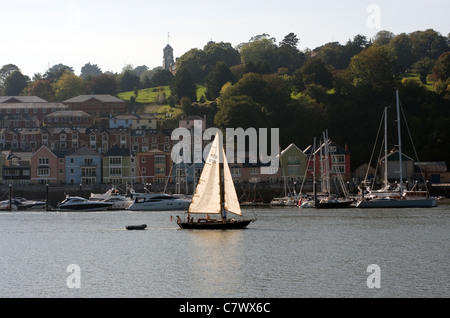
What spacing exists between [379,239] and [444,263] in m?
14.4

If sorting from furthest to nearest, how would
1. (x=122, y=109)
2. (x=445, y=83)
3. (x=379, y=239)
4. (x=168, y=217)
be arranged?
(x=122, y=109)
(x=445, y=83)
(x=168, y=217)
(x=379, y=239)

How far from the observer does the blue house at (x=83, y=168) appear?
476 feet

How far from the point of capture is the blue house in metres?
145

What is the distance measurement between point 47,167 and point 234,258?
91117mm

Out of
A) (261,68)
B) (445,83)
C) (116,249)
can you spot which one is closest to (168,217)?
(116,249)

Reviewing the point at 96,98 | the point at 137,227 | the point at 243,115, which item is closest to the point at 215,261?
the point at 137,227

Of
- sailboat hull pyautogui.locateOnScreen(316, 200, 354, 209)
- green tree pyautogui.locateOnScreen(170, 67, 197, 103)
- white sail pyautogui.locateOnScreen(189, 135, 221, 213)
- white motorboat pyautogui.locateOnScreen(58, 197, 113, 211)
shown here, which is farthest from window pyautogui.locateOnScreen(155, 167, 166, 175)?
white sail pyautogui.locateOnScreen(189, 135, 221, 213)

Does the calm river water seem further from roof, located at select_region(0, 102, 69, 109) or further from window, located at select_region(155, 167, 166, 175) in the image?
roof, located at select_region(0, 102, 69, 109)

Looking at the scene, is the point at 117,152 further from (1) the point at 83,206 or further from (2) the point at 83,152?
(1) the point at 83,206

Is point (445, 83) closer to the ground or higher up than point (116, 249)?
higher up

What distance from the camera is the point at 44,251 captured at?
214 feet

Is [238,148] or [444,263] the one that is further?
[238,148]

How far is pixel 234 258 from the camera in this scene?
58219 millimetres

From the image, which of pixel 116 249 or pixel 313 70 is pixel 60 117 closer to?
pixel 313 70
